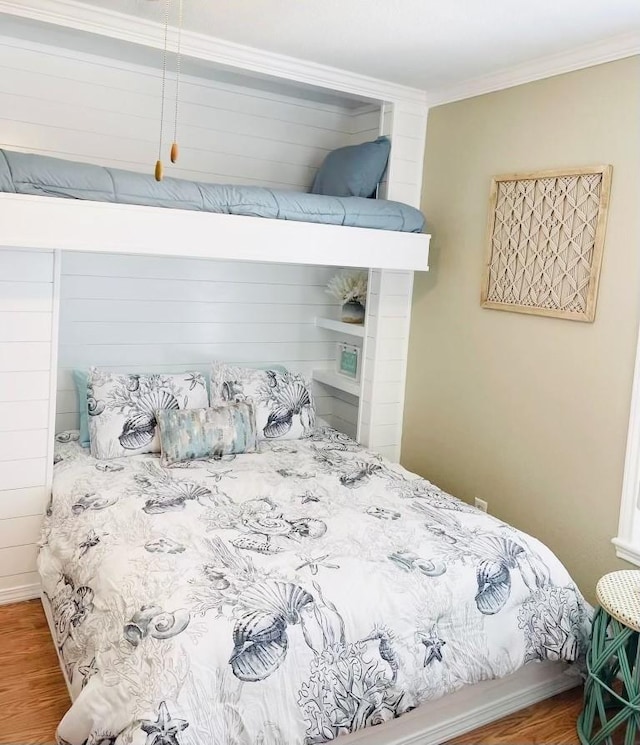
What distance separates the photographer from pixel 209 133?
3.62 m

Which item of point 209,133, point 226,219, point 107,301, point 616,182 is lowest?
point 107,301

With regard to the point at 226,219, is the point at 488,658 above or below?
below

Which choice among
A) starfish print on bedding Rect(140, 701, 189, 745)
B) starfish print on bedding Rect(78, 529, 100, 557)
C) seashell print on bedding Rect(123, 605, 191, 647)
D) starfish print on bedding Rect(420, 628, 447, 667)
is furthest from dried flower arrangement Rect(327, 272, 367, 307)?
starfish print on bedding Rect(140, 701, 189, 745)

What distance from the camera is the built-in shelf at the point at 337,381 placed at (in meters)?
3.91

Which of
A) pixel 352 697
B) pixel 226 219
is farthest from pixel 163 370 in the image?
pixel 352 697

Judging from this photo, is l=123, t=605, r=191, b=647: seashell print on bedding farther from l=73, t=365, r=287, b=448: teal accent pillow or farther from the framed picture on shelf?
the framed picture on shelf

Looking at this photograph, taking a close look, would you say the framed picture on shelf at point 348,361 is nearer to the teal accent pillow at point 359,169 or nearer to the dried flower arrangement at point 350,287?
the dried flower arrangement at point 350,287

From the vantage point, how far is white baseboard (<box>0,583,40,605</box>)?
296 cm

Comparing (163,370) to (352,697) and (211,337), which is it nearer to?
(211,337)

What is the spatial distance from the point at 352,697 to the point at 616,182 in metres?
2.06

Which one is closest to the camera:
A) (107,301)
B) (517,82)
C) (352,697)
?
(352,697)

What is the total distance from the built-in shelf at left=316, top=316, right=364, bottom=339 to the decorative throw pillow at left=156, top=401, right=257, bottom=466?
2.55 ft

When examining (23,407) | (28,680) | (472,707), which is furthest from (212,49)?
(472,707)

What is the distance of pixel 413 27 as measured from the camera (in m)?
2.68
